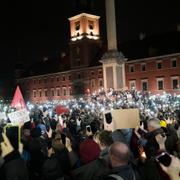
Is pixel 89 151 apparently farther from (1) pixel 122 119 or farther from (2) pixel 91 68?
(2) pixel 91 68

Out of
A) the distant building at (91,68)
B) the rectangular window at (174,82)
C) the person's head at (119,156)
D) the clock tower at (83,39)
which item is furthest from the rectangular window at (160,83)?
the person's head at (119,156)

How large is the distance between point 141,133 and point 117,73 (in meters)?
24.5

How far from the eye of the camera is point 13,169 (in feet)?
14.4

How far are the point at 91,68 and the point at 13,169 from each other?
2161 inches

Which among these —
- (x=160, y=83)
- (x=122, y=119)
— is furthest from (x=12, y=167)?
(x=160, y=83)

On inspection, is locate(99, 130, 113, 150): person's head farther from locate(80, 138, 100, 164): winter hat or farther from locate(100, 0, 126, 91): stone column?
locate(100, 0, 126, 91): stone column

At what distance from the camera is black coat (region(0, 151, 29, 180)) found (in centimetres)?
436

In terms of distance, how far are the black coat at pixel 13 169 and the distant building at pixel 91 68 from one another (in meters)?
44.1

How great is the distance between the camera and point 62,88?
6500cm

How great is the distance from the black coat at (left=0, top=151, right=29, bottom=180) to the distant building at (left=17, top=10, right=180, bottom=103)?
4410 cm

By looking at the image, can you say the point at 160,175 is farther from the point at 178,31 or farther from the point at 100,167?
the point at 178,31

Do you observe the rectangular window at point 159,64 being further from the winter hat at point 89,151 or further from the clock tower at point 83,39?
the winter hat at point 89,151

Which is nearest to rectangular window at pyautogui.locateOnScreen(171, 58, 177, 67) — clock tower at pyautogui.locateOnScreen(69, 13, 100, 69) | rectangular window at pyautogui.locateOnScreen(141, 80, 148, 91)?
rectangular window at pyautogui.locateOnScreen(141, 80, 148, 91)

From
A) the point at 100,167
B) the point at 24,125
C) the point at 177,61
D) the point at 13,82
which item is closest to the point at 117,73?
the point at 177,61
